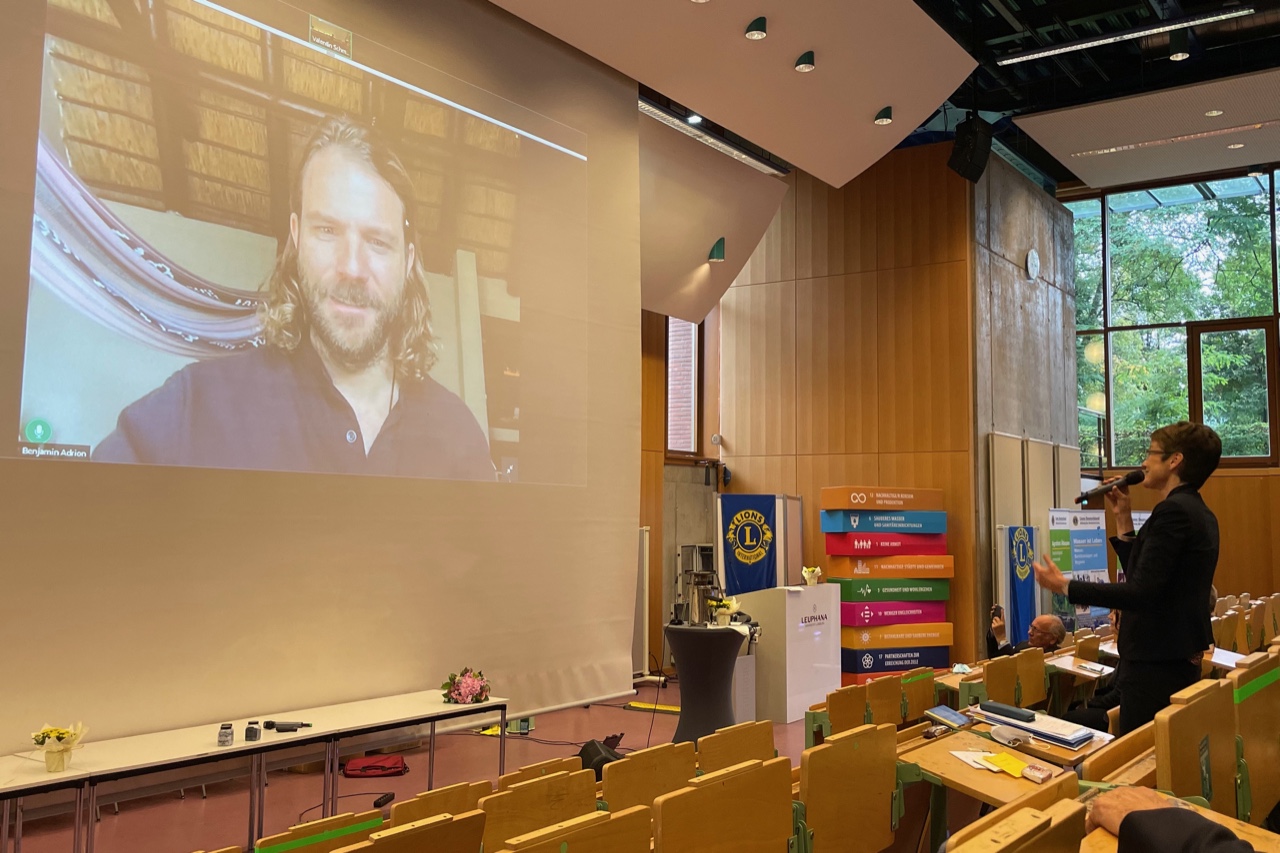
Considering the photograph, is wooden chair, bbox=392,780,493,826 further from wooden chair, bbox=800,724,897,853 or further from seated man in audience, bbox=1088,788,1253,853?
seated man in audience, bbox=1088,788,1253,853

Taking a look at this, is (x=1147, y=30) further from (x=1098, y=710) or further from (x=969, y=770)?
(x=969, y=770)

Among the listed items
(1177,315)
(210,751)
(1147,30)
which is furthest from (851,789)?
(1177,315)

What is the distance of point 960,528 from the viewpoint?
10.2 meters

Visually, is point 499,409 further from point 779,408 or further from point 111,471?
point 779,408

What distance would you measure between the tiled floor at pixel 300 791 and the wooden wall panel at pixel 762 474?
403cm

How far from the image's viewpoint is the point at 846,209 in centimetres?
1111

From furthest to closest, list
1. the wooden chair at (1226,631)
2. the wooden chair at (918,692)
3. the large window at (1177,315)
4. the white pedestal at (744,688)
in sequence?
the large window at (1177,315), the white pedestal at (744,688), the wooden chair at (1226,631), the wooden chair at (918,692)

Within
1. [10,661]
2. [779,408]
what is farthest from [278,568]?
[779,408]

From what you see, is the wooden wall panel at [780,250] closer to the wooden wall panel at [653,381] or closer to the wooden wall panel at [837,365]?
the wooden wall panel at [837,365]

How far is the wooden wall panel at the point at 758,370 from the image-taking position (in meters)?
11.4

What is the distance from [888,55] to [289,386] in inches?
193

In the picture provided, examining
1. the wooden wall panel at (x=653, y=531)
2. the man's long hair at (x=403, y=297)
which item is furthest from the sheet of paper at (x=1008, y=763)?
the wooden wall panel at (x=653, y=531)

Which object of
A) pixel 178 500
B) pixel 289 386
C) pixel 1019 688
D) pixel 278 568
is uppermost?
pixel 289 386

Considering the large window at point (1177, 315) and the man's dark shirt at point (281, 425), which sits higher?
the large window at point (1177, 315)
